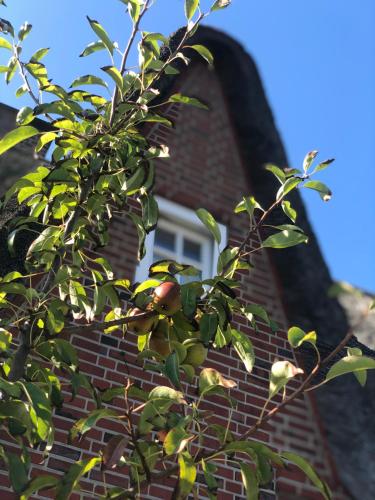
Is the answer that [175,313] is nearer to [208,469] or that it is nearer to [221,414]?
[208,469]

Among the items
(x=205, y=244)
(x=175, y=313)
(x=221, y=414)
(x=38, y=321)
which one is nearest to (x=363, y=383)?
(x=175, y=313)

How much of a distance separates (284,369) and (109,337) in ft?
6.59

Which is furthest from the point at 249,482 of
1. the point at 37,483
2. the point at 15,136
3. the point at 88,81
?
the point at 88,81

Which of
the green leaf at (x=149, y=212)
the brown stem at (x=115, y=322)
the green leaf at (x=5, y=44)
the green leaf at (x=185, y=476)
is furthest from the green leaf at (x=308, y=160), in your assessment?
the green leaf at (x=5, y=44)

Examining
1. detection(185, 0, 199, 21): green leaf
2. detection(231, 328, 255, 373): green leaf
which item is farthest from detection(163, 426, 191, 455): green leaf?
detection(185, 0, 199, 21): green leaf

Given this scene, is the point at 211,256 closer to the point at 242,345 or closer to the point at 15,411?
the point at 242,345

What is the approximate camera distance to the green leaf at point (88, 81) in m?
3.58

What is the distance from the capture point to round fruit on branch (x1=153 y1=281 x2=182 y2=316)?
313 cm

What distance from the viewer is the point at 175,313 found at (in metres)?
3.20

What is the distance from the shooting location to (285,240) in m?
3.21

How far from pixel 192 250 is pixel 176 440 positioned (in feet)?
10.3

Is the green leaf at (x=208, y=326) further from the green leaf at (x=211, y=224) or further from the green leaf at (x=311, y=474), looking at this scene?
the green leaf at (x=311, y=474)

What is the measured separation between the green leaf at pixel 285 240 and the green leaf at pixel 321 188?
207 mm

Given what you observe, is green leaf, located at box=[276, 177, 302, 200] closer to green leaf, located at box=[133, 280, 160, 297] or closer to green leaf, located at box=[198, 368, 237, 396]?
green leaf, located at box=[133, 280, 160, 297]
